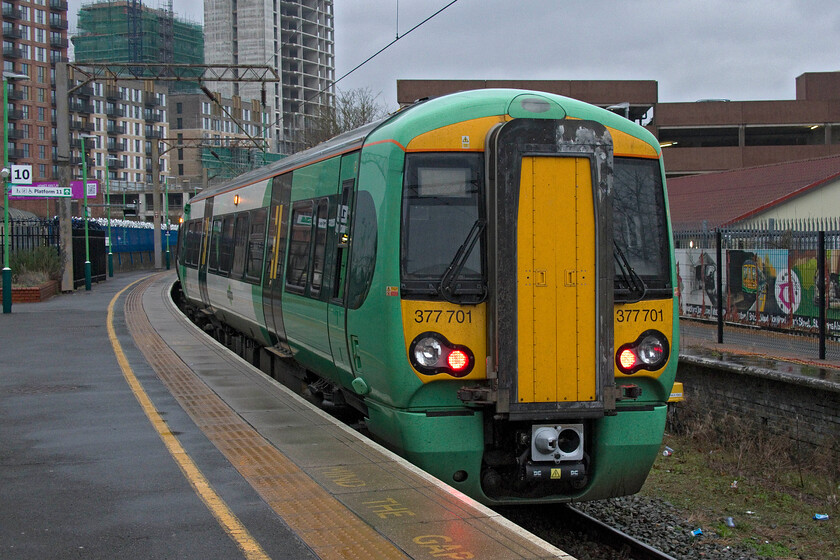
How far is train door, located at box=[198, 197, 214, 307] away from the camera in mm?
18359

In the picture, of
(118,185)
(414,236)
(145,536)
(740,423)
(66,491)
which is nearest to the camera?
(145,536)

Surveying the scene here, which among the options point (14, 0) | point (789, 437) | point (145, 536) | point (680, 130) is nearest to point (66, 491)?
point (145, 536)

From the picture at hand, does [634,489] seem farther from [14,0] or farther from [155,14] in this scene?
[155,14]

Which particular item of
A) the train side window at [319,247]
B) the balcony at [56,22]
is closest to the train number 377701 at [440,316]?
the train side window at [319,247]

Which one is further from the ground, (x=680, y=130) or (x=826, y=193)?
(x=680, y=130)

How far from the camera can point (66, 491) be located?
21.3 feet

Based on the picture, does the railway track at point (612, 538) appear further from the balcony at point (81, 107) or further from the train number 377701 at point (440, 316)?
the balcony at point (81, 107)

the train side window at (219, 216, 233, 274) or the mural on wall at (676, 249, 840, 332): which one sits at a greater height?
the train side window at (219, 216, 233, 274)

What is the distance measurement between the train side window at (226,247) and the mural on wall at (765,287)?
8959 millimetres

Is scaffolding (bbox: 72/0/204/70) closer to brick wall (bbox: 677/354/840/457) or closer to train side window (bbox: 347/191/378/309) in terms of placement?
brick wall (bbox: 677/354/840/457)

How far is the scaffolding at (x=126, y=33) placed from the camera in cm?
14138

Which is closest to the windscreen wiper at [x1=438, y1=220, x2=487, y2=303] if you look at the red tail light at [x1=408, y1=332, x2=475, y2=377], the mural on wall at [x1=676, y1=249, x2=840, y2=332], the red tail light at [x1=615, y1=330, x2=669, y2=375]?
the red tail light at [x1=408, y1=332, x2=475, y2=377]

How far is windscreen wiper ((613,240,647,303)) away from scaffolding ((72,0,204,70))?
465ft

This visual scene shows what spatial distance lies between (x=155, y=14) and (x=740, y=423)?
5787 inches
